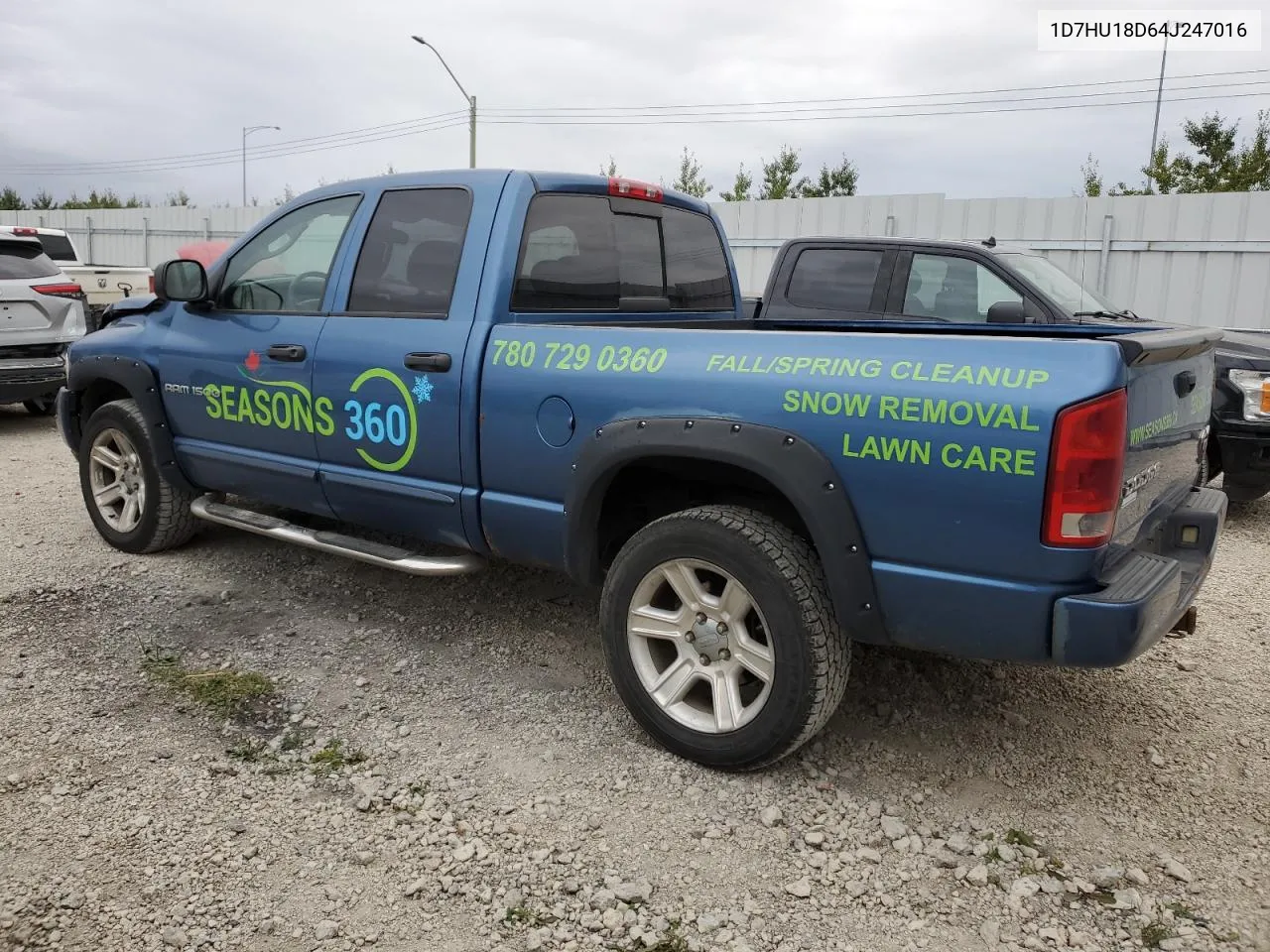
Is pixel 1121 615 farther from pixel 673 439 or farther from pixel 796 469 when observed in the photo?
pixel 673 439

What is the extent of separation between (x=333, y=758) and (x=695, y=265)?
2622 millimetres

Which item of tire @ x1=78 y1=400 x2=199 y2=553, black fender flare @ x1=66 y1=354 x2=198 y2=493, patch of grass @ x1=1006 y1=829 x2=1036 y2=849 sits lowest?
patch of grass @ x1=1006 y1=829 x2=1036 y2=849

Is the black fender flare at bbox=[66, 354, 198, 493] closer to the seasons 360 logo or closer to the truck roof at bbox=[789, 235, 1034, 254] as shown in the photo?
the seasons 360 logo

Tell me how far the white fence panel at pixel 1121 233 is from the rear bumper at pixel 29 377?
6544mm

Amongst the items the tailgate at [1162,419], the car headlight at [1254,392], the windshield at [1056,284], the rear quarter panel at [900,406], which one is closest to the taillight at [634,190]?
the rear quarter panel at [900,406]

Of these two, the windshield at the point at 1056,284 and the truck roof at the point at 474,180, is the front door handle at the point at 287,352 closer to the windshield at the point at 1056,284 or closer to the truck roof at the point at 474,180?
the truck roof at the point at 474,180

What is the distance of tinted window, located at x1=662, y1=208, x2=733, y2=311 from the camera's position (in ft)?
14.4

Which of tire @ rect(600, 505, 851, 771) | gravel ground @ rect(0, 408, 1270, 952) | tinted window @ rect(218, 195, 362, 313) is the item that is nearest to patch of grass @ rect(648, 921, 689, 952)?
gravel ground @ rect(0, 408, 1270, 952)

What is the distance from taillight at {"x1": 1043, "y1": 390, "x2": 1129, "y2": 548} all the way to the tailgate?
0.09 metres

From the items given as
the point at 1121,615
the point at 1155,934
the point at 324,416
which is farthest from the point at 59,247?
the point at 1155,934

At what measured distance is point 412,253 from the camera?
387 centimetres

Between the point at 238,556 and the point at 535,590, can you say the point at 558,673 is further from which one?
the point at 238,556

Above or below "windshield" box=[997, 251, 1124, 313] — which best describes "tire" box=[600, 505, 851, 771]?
below

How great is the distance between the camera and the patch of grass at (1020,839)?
2.75m
